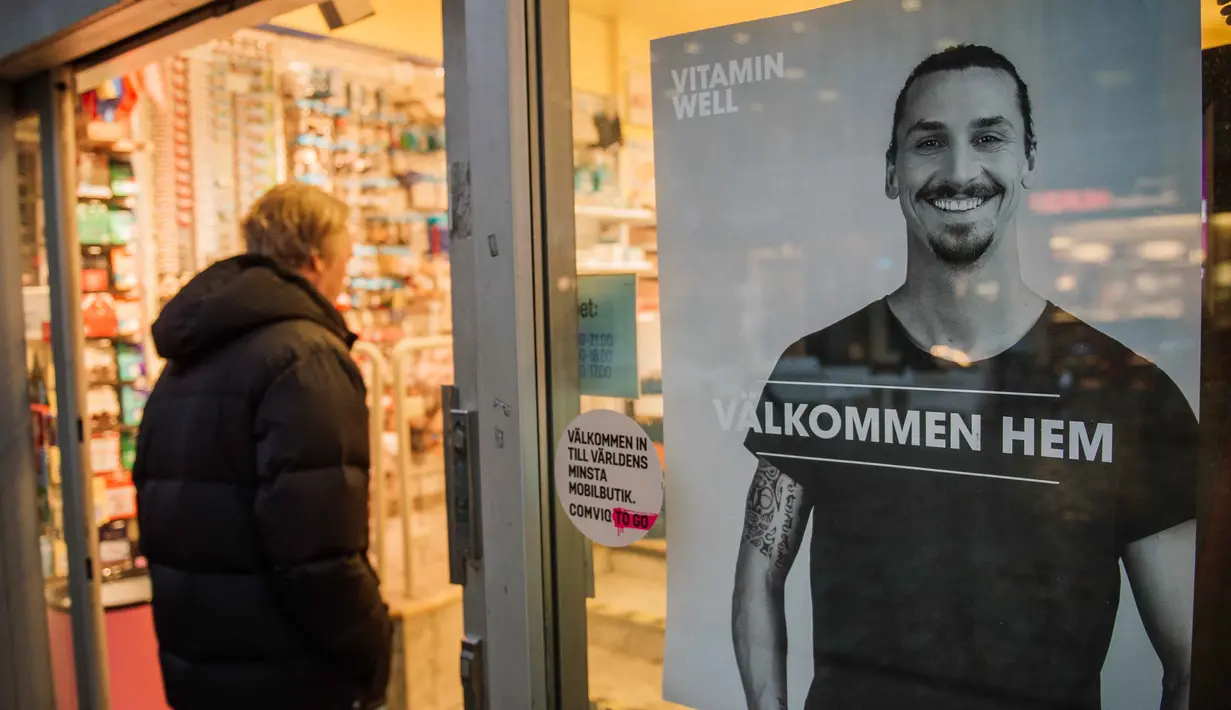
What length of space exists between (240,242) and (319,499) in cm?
280

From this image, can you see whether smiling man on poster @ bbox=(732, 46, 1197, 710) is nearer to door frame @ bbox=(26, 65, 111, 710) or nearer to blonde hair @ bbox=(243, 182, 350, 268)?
blonde hair @ bbox=(243, 182, 350, 268)

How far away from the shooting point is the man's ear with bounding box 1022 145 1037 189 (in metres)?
0.88

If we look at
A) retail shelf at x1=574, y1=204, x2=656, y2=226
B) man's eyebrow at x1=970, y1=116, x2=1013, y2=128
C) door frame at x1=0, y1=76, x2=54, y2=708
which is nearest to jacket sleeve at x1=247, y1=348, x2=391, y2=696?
retail shelf at x1=574, y1=204, x2=656, y2=226

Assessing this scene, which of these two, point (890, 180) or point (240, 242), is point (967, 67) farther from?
point (240, 242)

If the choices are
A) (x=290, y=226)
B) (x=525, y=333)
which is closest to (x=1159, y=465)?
(x=525, y=333)

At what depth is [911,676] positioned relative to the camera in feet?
3.26

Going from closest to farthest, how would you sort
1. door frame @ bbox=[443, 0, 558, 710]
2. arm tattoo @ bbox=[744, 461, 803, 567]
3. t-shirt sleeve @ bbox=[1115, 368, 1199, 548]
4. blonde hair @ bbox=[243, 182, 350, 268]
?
t-shirt sleeve @ bbox=[1115, 368, 1199, 548]
arm tattoo @ bbox=[744, 461, 803, 567]
door frame @ bbox=[443, 0, 558, 710]
blonde hair @ bbox=[243, 182, 350, 268]

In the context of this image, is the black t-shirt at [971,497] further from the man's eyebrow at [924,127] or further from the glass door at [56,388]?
the glass door at [56,388]

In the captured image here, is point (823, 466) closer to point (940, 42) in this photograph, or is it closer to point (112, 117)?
point (940, 42)

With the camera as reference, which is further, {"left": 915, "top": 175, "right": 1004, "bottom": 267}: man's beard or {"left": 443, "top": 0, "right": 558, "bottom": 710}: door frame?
{"left": 443, "top": 0, "right": 558, "bottom": 710}: door frame

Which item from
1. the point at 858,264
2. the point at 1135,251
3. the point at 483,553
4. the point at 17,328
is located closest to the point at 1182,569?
the point at 1135,251

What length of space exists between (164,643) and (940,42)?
→ 194 cm

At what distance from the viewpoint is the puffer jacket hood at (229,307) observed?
185cm

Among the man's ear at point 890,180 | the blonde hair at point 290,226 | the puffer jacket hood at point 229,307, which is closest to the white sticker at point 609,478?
the man's ear at point 890,180
